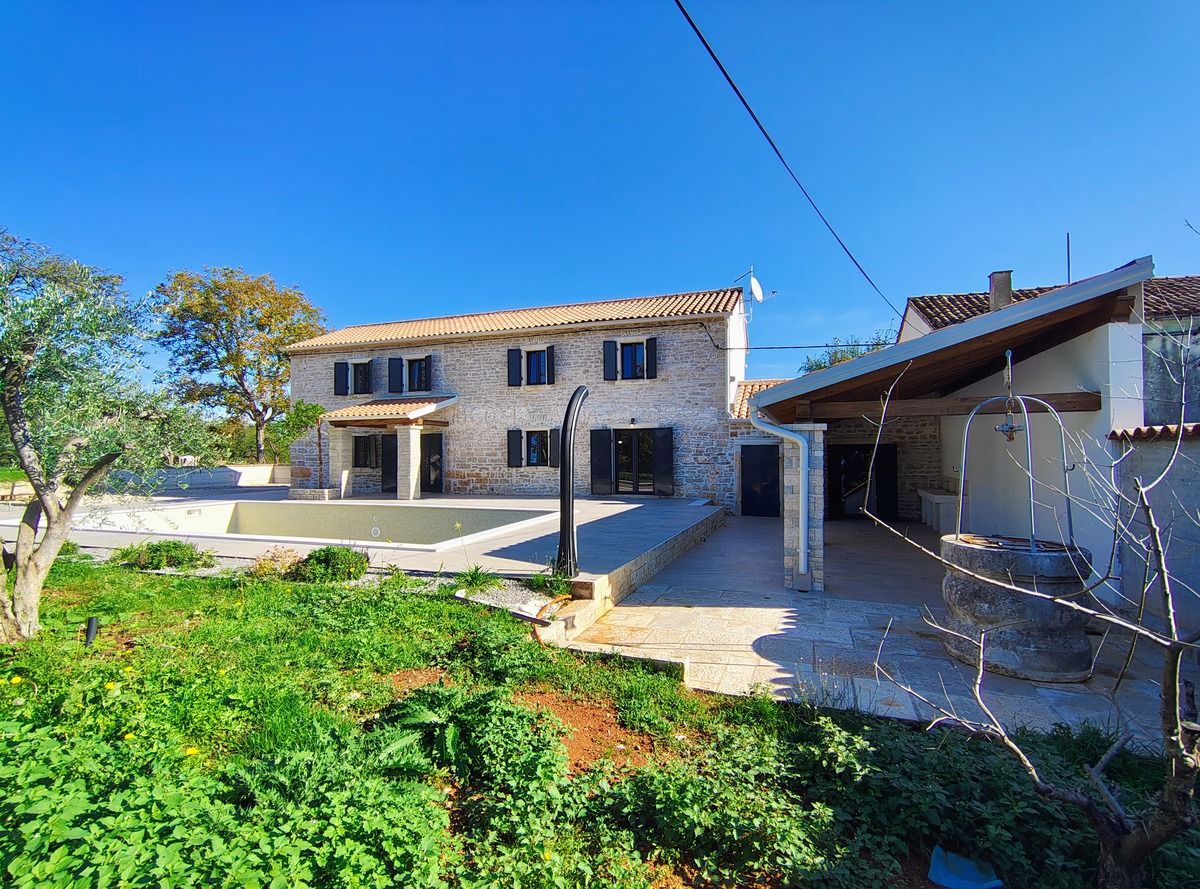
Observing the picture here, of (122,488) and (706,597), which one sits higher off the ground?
(122,488)

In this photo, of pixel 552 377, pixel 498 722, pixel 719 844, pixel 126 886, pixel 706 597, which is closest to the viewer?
pixel 126 886

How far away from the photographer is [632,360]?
1667cm

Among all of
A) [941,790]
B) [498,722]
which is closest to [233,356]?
[498,722]

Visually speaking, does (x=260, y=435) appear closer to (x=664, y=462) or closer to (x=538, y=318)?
(x=538, y=318)

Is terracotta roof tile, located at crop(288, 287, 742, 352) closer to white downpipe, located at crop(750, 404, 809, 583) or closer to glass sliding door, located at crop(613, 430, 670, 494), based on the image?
glass sliding door, located at crop(613, 430, 670, 494)

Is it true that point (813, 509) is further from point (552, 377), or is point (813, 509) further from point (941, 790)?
point (552, 377)

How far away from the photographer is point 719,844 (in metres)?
2.34

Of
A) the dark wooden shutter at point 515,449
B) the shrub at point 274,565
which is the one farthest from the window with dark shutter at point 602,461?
the shrub at point 274,565

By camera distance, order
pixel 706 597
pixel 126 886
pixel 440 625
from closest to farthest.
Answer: pixel 126 886
pixel 440 625
pixel 706 597

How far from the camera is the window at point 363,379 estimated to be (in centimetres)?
1991

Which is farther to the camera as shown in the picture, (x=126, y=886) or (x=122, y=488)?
(x=122, y=488)

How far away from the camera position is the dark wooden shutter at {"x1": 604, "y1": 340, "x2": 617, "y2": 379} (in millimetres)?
16656

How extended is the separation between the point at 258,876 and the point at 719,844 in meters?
1.79

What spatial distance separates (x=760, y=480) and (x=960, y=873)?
13069mm
